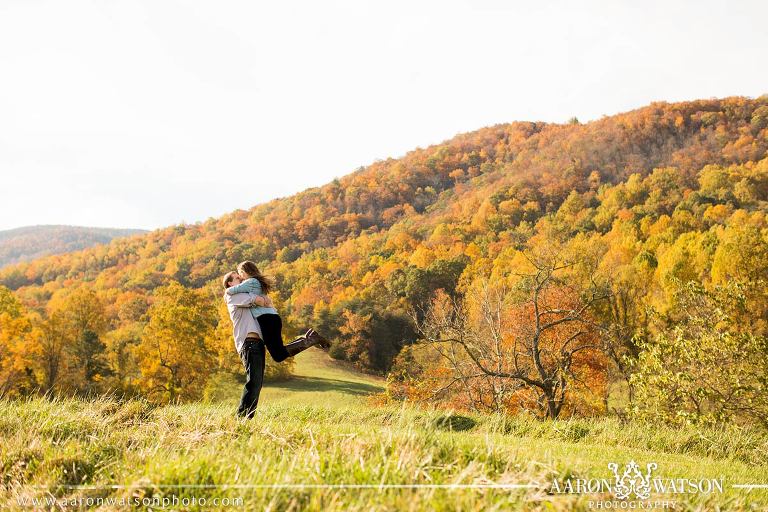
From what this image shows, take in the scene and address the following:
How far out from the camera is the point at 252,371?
6664mm

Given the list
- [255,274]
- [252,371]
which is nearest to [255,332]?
[252,371]

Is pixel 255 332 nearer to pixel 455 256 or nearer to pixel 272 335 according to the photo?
pixel 272 335

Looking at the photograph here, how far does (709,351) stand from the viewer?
14.8 metres

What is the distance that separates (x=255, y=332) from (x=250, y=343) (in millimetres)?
164

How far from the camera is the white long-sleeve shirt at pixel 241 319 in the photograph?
696 centimetres

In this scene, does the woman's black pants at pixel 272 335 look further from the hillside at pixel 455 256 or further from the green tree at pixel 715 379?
the green tree at pixel 715 379

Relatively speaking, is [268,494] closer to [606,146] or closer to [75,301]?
A: [75,301]

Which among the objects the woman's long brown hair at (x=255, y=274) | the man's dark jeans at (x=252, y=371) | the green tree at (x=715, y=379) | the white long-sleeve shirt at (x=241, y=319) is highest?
the woman's long brown hair at (x=255, y=274)

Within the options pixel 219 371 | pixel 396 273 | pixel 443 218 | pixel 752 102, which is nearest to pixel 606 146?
pixel 752 102

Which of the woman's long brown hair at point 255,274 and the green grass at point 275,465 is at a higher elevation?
the woman's long brown hair at point 255,274

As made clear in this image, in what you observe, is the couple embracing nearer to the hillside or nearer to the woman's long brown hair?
the woman's long brown hair

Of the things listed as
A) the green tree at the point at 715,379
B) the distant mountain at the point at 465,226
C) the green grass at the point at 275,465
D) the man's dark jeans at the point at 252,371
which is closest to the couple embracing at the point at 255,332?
the man's dark jeans at the point at 252,371

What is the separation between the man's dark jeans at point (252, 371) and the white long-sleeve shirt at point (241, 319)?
11 centimetres

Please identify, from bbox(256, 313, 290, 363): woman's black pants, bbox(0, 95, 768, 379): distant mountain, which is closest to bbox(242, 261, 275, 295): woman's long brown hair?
bbox(256, 313, 290, 363): woman's black pants
